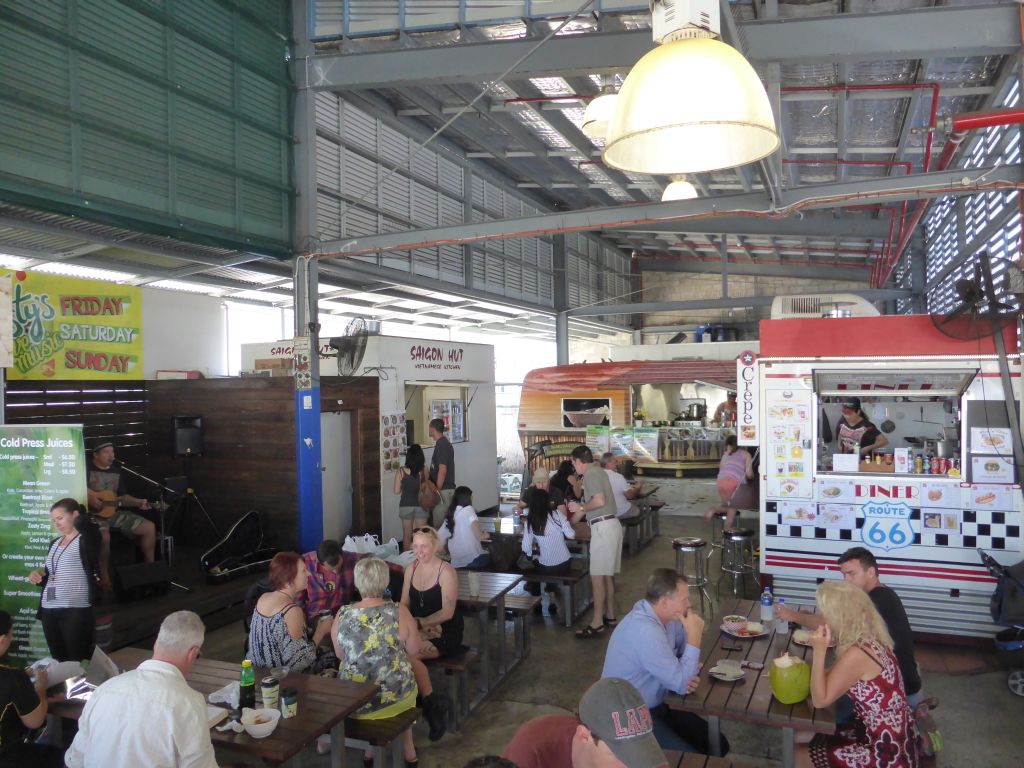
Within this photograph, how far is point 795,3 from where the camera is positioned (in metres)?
6.25

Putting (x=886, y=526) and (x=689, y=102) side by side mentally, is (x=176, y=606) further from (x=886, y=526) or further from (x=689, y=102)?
(x=689, y=102)

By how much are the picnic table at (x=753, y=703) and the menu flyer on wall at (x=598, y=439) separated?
28.0ft

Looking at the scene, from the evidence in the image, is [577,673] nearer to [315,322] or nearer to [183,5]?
[315,322]

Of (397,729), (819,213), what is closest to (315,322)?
(397,729)

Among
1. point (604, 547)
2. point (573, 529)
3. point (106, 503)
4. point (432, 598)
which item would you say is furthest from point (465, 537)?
point (106, 503)

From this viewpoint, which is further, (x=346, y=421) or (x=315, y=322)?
(x=346, y=421)

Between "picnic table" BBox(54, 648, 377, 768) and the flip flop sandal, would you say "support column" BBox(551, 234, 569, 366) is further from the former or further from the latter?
"picnic table" BBox(54, 648, 377, 768)

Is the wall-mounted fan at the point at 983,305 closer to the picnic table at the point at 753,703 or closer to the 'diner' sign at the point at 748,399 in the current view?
the 'diner' sign at the point at 748,399

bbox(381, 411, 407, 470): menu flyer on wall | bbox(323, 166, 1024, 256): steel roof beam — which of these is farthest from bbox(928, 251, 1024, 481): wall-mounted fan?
bbox(381, 411, 407, 470): menu flyer on wall

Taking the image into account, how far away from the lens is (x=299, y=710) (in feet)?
10.7

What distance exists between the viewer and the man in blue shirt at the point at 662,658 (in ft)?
11.0

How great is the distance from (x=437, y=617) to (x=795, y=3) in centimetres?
583

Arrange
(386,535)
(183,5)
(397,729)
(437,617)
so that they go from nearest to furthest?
(397,729) < (437,617) < (183,5) < (386,535)

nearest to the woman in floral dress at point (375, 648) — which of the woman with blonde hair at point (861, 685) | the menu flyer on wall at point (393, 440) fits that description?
the woman with blonde hair at point (861, 685)
